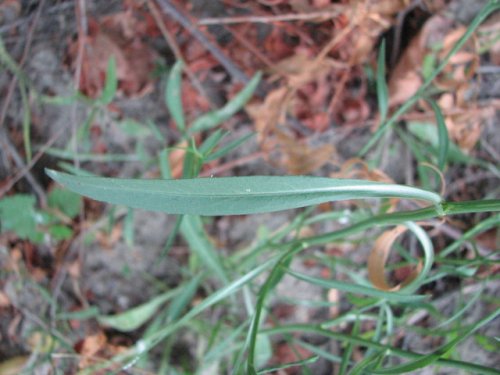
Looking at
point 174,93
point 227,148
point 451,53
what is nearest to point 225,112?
point 174,93

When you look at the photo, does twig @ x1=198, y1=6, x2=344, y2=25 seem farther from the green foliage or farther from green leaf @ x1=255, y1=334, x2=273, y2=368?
green leaf @ x1=255, y1=334, x2=273, y2=368

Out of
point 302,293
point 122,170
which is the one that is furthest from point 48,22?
point 302,293

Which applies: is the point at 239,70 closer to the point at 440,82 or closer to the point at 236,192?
the point at 440,82

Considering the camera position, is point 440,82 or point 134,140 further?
point 134,140

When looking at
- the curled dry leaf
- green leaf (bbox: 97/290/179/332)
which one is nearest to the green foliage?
green leaf (bbox: 97/290/179/332)

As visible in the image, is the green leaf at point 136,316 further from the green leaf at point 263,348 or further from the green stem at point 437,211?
the green stem at point 437,211

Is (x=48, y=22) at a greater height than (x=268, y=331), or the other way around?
(x=48, y=22)
